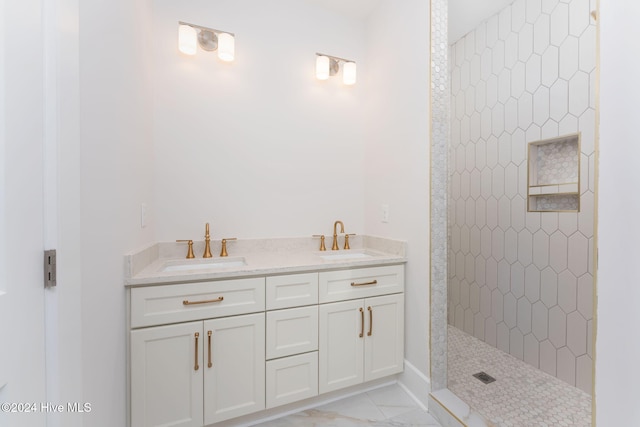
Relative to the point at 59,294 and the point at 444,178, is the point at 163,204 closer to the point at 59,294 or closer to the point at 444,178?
the point at 59,294

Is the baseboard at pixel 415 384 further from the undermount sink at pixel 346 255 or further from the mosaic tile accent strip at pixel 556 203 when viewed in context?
the mosaic tile accent strip at pixel 556 203

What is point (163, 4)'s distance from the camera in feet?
5.53

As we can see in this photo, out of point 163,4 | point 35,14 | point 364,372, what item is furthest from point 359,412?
point 163,4

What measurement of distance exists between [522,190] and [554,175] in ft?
0.67

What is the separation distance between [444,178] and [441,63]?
684 millimetres

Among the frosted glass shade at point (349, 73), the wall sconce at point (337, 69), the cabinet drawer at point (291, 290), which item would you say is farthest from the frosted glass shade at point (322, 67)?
the cabinet drawer at point (291, 290)

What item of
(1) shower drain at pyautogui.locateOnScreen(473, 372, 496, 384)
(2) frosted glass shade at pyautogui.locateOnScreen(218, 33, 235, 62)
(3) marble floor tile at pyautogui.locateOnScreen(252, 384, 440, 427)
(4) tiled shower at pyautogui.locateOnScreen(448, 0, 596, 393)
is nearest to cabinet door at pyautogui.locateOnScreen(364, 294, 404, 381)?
(3) marble floor tile at pyautogui.locateOnScreen(252, 384, 440, 427)

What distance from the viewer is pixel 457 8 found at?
6.74 feet

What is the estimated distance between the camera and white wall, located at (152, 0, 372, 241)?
1715 millimetres

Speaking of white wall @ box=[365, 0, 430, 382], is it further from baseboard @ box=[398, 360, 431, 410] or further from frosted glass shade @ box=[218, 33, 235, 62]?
frosted glass shade @ box=[218, 33, 235, 62]

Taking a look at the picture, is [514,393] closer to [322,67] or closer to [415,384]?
[415,384]

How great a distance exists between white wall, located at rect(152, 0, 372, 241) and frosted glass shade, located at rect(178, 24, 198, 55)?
2.8 inches

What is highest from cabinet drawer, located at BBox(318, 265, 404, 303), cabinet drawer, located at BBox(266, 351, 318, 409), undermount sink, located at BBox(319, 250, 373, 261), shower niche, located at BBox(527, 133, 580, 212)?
shower niche, located at BBox(527, 133, 580, 212)

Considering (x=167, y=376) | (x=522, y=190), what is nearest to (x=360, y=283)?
(x=167, y=376)
